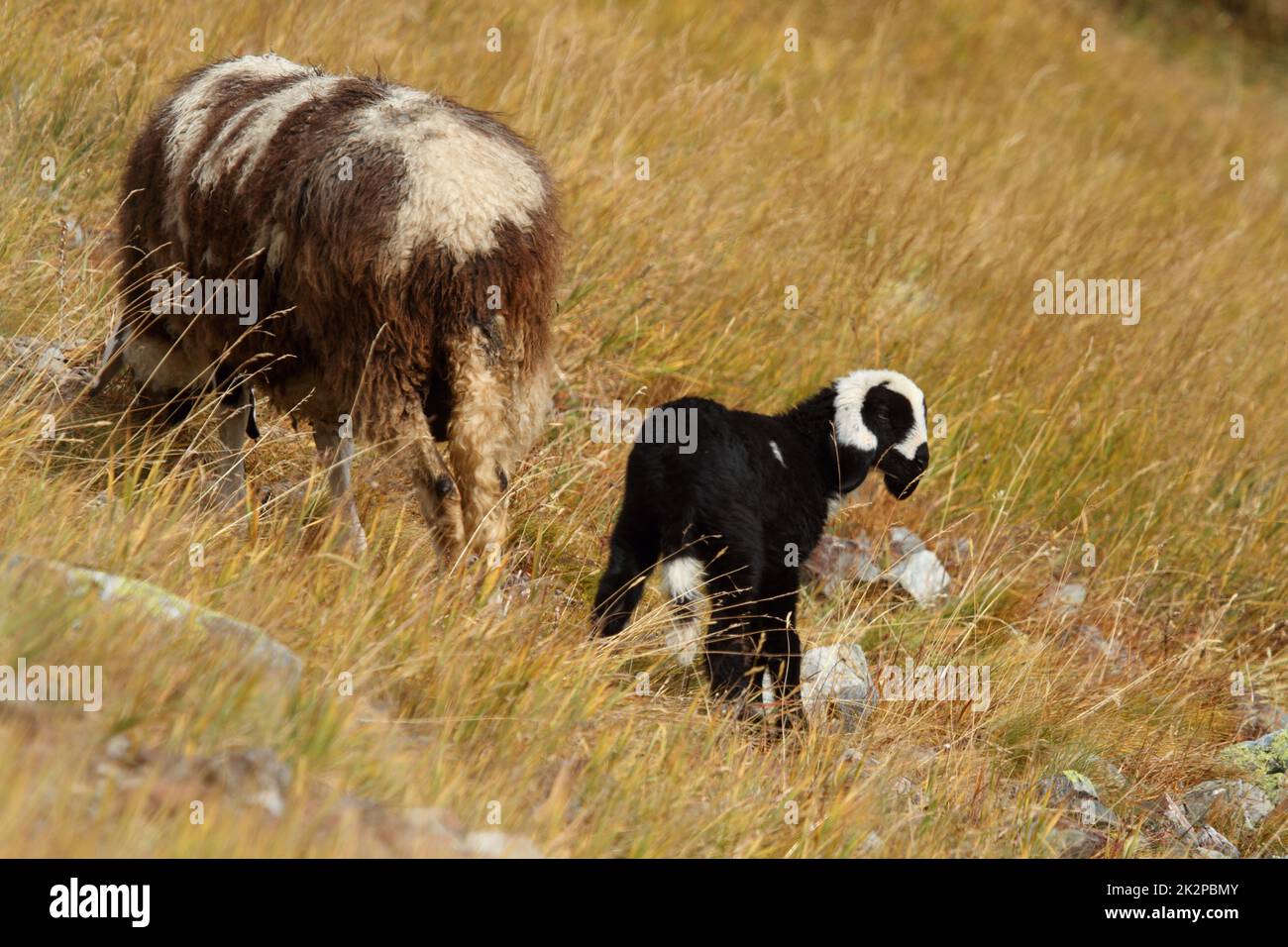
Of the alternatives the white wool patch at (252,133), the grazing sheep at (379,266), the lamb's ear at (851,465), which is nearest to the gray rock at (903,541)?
the lamb's ear at (851,465)

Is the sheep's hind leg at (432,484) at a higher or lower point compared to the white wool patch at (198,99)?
lower

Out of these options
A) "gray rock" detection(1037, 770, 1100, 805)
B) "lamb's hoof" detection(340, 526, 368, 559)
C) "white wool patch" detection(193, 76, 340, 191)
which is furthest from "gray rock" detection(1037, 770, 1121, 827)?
"white wool patch" detection(193, 76, 340, 191)

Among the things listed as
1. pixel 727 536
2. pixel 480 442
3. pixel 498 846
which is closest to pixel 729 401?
pixel 727 536

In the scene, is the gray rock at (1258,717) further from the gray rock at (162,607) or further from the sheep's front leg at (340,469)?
the gray rock at (162,607)

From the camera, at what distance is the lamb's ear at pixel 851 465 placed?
5598 mm

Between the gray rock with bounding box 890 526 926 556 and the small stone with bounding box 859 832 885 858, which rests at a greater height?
the gray rock with bounding box 890 526 926 556

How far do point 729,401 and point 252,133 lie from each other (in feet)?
10.1

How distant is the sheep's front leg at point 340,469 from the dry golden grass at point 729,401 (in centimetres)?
11

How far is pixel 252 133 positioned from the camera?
15.9 ft

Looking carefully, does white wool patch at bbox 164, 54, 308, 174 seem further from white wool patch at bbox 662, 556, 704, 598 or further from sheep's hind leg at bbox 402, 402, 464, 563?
white wool patch at bbox 662, 556, 704, 598

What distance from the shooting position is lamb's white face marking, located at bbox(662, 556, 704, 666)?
4.82 metres

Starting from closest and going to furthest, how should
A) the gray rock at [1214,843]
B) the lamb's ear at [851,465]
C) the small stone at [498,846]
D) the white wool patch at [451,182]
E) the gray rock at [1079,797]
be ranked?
1. the small stone at [498,846]
2. the white wool patch at [451,182]
3. the gray rock at [1079,797]
4. the gray rock at [1214,843]
5. the lamb's ear at [851,465]

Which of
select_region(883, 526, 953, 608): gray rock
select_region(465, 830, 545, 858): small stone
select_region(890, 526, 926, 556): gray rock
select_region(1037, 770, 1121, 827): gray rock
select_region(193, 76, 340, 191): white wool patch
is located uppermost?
select_region(193, 76, 340, 191): white wool patch

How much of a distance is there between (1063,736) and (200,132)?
151 inches
